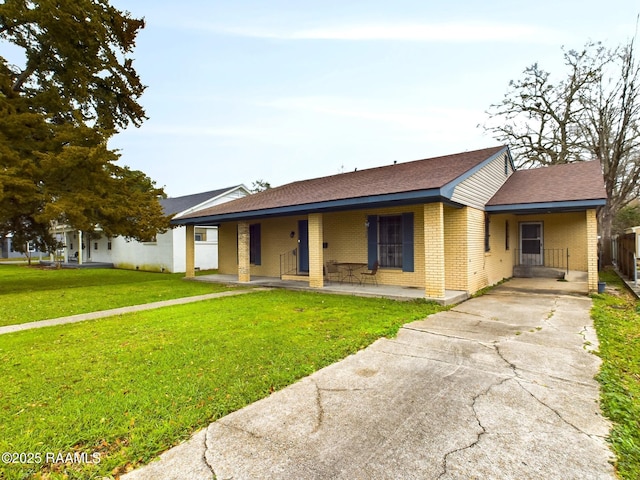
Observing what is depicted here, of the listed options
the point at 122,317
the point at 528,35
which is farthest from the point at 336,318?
the point at 528,35

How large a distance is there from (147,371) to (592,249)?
1102 cm

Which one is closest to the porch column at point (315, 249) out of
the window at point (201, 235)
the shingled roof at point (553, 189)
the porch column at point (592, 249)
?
the shingled roof at point (553, 189)

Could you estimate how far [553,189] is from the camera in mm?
10680

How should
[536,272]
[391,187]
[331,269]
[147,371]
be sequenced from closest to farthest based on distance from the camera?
[147,371] → [391,187] → [331,269] → [536,272]

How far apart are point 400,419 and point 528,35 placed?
15.2m

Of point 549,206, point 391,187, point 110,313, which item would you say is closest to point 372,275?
point 391,187

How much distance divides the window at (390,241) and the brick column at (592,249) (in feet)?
16.9

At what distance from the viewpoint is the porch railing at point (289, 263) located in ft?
44.3

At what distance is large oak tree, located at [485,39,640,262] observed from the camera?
18062 mm

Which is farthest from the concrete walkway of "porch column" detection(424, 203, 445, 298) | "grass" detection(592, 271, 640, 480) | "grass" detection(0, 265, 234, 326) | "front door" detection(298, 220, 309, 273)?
"grass" detection(592, 271, 640, 480)

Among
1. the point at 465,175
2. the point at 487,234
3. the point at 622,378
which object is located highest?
the point at 465,175

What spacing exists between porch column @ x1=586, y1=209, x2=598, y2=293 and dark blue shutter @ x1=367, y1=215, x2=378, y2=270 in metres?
5.92

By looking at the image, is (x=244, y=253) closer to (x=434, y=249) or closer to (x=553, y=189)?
(x=434, y=249)

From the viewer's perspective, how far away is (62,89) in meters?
13.6
